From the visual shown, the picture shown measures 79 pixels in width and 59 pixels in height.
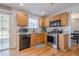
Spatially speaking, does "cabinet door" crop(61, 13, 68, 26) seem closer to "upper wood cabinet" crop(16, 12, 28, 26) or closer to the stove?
the stove

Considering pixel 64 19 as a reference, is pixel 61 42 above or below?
below

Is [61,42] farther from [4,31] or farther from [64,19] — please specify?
[4,31]

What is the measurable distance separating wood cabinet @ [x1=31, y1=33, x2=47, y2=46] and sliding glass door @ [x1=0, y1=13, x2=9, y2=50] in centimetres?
144

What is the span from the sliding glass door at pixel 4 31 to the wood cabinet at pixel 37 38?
1.44 meters

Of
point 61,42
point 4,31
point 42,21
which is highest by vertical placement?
point 42,21

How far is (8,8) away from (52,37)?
108 inches

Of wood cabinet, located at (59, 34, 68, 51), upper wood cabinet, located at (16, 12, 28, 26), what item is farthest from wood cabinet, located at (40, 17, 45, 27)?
wood cabinet, located at (59, 34, 68, 51)

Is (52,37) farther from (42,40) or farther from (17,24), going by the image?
(17,24)

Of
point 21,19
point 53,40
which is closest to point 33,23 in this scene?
point 21,19

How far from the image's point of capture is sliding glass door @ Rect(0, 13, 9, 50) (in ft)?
14.4

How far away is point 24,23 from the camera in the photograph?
4.72 metres

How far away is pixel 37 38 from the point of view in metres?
5.77

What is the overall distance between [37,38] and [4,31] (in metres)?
2.11

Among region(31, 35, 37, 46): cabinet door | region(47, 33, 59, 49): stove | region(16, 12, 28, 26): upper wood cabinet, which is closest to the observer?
region(16, 12, 28, 26): upper wood cabinet
